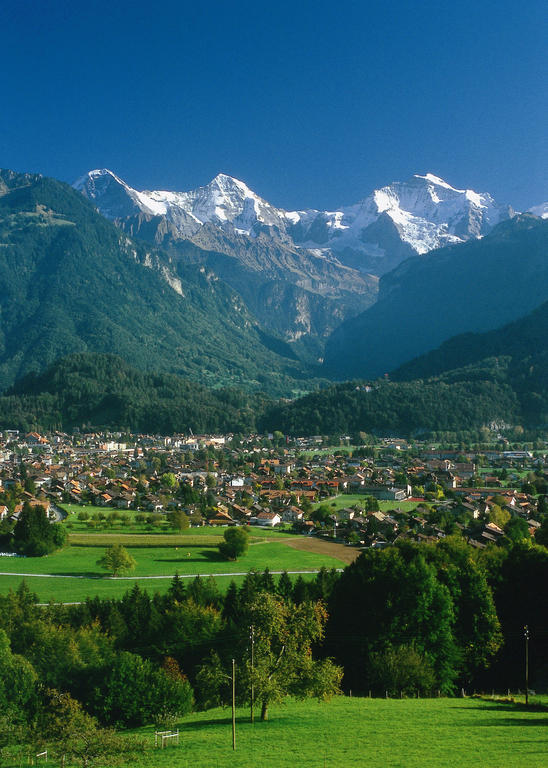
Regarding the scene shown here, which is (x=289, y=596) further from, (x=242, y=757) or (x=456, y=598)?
(x=242, y=757)

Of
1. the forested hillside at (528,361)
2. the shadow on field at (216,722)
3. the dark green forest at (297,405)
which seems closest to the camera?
the shadow on field at (216,722)

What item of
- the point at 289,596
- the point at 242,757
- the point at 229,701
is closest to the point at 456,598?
the point at 289,596

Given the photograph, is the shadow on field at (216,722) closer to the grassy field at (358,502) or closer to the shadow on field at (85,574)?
the shadow on field at (85,574)

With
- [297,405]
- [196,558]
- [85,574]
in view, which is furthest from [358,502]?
[297,405]

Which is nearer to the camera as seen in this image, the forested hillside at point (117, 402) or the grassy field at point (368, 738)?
the grassy field at point (368, 738)

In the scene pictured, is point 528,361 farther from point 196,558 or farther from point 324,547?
point 196,558

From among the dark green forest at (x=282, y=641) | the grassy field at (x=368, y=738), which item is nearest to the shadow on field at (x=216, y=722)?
the grassy field at (x=368, y=738)
